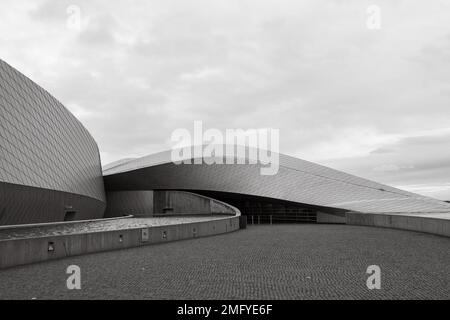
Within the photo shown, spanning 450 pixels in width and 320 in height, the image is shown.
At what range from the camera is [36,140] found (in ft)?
64.6

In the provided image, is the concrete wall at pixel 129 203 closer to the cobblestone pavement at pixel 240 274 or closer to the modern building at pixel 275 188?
the modern building at pixel 275 188

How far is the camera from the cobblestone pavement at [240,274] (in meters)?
6.00

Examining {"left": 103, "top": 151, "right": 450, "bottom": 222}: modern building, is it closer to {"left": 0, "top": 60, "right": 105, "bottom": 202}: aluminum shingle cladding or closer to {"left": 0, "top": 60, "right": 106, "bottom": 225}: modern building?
{"left": 0, "top": 60, "right": 105, "bottom": 202}: aluminum shingle cladding

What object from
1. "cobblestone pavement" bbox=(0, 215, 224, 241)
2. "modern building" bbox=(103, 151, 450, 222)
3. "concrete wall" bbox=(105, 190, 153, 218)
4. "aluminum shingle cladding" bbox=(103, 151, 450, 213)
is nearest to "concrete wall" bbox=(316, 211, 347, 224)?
"modern building" bbox=(103, 151, 450, 222)

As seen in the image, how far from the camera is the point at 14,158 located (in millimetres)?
16766

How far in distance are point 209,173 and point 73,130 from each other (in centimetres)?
1226

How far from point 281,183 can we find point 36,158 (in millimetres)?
19828

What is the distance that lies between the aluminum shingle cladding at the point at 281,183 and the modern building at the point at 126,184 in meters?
0.08

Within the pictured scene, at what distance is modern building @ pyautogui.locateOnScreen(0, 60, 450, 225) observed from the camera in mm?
17469

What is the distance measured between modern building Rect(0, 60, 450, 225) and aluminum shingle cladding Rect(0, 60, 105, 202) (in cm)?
4

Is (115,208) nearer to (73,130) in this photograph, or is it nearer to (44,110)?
(73,130)

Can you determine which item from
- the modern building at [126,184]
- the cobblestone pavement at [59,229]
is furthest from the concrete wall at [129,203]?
the cobblestone pavement at [59,229]

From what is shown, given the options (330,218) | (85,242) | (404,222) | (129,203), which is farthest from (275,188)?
(85,242)

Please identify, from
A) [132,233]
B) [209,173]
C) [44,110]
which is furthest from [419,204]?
[44,110]
